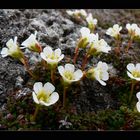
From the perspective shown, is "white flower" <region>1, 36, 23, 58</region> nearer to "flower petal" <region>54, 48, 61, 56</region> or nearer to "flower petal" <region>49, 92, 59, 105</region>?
"flower petal" <region>54, 48, 61, 56</region>

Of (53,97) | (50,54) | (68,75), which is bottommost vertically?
(53,97)

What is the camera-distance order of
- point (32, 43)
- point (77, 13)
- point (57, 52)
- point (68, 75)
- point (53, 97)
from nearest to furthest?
point (53, 97), point (68, 75), point (57, 52), point (32, 43), point (77, 13)

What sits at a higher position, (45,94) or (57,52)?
(57,52)

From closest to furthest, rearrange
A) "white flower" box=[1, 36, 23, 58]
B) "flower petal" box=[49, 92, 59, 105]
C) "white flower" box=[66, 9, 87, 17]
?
"flower petal" box=[49, 92, 59, 105] < "white flower" box=[1, 36, 23, 58] < "white flower" box=[66, 9, 87, 17]

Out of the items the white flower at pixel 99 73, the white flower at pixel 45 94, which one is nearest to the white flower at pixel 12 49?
the white flower at pixel 45 94

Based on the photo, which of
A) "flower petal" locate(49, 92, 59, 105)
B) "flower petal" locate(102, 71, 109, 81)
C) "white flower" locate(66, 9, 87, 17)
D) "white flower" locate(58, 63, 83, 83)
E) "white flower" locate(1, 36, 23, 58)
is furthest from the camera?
"white flower" locate(66, 9, 87, 17)

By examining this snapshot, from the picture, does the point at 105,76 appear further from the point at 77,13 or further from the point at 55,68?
the point at 77,13

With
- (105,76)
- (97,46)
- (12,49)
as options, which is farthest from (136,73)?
(12,49)

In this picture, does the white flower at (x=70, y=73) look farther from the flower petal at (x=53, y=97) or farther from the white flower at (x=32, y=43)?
the white flower at (x=32, y=43)

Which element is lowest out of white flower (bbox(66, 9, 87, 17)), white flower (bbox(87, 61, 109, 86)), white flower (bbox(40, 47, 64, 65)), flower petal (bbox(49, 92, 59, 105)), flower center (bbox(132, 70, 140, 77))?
flower petal (bbox(49, 92, 59, 105))

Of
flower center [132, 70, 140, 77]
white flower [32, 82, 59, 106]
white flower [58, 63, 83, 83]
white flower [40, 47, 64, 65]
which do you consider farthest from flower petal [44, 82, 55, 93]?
flower center [132, 70, 140, 77]

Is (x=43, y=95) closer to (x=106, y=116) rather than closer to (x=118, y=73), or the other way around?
(x=106, y=116)
